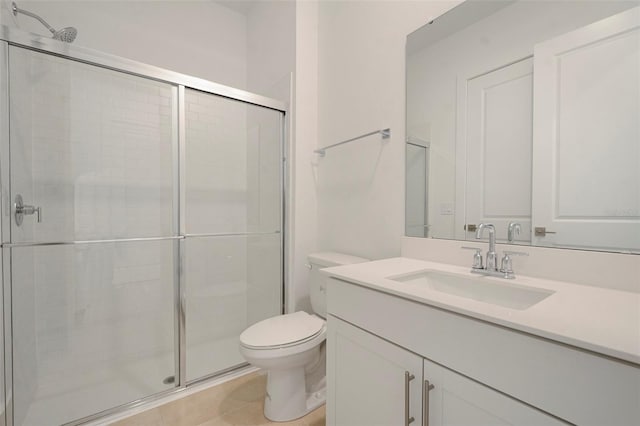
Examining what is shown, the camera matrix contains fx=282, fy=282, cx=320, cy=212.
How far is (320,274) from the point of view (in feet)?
5.53

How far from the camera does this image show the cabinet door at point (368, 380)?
2.68 feet

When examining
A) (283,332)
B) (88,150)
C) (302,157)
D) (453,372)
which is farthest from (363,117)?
(88,150)

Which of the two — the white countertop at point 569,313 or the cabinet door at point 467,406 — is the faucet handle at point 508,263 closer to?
the white countertop at point 569,313

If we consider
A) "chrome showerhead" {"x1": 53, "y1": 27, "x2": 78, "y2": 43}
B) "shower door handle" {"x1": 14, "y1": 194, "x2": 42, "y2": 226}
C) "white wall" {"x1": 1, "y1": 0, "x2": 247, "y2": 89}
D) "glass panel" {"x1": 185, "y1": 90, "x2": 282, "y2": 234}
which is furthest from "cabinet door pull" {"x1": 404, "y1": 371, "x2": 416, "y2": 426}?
"white wall" {"x1": 1, "y1": 0, "x2": 247, "y2": 89}

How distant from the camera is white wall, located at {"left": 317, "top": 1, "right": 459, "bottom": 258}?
4.91ft

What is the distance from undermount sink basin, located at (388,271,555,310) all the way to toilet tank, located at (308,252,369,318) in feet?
1.60

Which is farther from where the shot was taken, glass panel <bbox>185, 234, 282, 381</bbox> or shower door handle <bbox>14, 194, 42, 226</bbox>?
glass panel <bbox>185, 234, 282, 381</bbox>

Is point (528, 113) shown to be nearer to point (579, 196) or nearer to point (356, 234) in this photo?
point (579, 196)

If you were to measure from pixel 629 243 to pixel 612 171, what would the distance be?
217 mm

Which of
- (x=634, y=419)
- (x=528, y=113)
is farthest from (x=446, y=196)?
(x=634, y=419)

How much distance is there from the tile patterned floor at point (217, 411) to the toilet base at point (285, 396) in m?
0.03

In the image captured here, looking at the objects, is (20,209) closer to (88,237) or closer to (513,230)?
(88,237)

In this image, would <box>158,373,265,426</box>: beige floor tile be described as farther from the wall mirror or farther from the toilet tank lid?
the wall mirror

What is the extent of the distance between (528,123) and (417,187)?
51 cm
